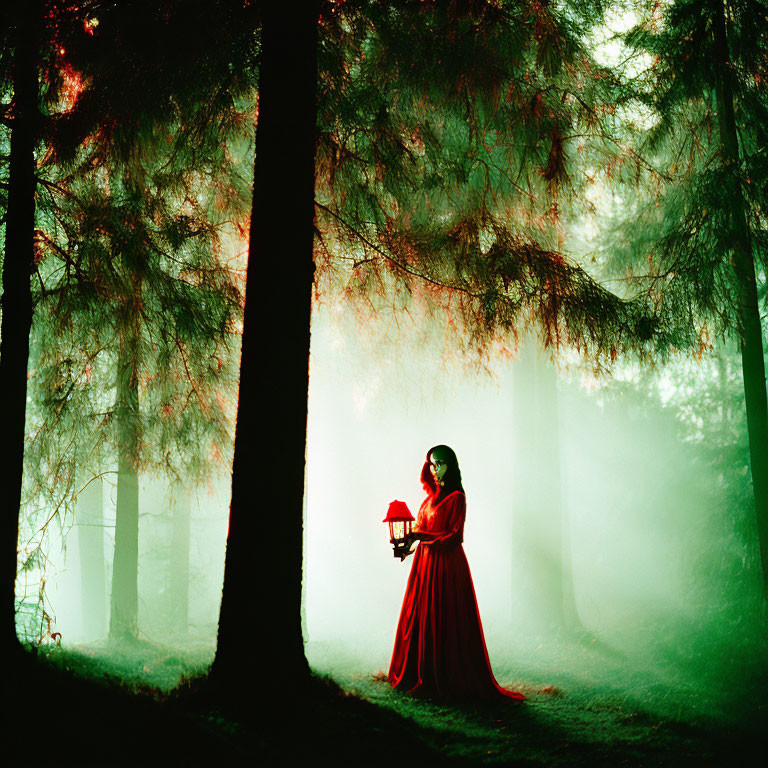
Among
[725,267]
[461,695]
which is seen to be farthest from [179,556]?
[725,267]

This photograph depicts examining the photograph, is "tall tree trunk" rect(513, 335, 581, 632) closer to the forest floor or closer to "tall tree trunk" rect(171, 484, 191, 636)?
the forest floor

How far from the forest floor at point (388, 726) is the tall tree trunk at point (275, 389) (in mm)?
364

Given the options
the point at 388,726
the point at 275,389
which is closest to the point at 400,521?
the point at 388,726

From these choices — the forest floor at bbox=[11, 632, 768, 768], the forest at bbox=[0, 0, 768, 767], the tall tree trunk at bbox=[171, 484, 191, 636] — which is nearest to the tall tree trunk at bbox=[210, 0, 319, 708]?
the forest at bbox=[0, 0, 768, 767]

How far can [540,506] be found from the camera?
916 cm

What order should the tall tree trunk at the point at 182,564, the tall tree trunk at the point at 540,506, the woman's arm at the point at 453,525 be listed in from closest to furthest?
1. the woman's arm at the point at 453,525
2. the tall tree trunk at the point at 540,506
3. the tall tree trunk at the point at 182,564

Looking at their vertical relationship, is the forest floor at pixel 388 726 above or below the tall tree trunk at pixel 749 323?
below

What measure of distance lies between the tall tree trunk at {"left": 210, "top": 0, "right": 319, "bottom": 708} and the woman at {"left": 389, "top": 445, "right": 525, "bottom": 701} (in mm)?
1692

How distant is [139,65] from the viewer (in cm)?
495

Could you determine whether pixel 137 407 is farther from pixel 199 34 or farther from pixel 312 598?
pixel 312 598

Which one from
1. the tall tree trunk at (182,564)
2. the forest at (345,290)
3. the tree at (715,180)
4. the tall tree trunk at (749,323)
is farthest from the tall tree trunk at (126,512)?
the tall tree trunk at (749,323)

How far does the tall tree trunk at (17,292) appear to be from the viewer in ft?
14.4

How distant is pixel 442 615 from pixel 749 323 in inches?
156

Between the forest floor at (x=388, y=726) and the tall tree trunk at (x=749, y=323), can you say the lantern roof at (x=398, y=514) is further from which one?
the tall tree trunk at (x=749, y=323)
